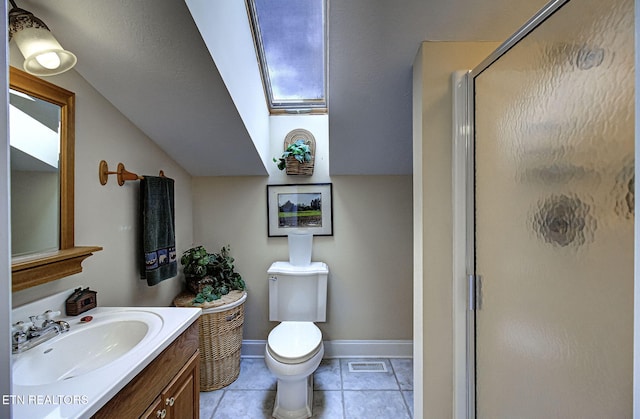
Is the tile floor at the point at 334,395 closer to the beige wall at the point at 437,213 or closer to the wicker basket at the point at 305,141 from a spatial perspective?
the beige wall at the point at 437,213

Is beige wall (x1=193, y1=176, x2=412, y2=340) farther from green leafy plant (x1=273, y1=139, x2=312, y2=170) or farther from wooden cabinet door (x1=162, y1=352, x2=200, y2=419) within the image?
wooden cabinet door (x1=162, y1=352, x2=200, y2=419)

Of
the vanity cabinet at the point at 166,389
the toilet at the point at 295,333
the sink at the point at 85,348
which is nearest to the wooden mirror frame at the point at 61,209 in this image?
the sink at the point at 85,348

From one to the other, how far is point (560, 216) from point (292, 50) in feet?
5.72

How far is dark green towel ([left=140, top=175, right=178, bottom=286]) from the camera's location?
1610mm

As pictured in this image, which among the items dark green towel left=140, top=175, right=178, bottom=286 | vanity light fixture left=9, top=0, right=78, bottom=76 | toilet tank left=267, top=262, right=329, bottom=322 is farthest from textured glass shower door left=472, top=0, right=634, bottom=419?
dark green towel left=140, top=175, right=178, bottom=286

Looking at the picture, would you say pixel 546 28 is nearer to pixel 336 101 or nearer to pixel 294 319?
pixel 336 101

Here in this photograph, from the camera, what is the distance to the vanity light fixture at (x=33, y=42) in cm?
94

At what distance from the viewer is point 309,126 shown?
2246 millimetres

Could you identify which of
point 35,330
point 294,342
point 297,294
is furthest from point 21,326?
point 297,294

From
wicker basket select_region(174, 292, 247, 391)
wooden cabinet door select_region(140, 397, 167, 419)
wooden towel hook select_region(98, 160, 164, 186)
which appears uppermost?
Result: wooden towel hook select_region(98, 160, 164, 186)

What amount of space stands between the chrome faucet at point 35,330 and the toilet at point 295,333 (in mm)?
1024

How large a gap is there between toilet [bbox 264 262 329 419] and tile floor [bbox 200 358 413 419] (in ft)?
0.40

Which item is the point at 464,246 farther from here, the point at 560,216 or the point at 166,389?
the point at 166,389

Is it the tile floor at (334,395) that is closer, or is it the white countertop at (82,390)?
the white countertop at (82,390)
